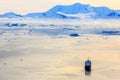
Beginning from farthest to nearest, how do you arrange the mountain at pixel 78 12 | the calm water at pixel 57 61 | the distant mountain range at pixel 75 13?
the mountain at pixel 78 12 < the distant mountain range at pixel 75 13 < the calm water at pixel 57 61

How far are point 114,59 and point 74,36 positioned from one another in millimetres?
17915

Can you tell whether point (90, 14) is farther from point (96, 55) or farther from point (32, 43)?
point (96, 55)

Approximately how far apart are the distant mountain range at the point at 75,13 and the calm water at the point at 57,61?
6087 cm

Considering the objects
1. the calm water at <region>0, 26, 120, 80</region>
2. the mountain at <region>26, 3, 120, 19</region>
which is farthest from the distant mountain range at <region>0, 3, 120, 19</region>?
the calm water at <region>0, 26, 120, 80</region>

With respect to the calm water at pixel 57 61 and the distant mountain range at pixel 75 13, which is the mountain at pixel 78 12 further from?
the calm water at pixel 57 61

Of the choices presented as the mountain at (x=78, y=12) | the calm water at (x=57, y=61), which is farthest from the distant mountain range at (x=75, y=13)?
the calm water at (x=57, y=61)

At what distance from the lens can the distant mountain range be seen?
9569 cm

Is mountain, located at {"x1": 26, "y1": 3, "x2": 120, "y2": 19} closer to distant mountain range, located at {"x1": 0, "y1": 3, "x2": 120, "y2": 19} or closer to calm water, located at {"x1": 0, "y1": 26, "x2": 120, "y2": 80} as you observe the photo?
distant mountain range, located at {"x1": 0, "y1": 3, "x2": 120, "y2": 19}

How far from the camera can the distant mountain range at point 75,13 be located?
95688 millimetres

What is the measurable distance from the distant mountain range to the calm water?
60868 mm

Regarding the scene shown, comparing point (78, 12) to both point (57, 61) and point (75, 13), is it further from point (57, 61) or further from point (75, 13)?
point (57, 61)

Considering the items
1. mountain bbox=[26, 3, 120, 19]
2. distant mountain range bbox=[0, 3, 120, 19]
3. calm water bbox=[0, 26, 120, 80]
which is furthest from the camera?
mountain bbox=[26, 3, 120, 19]

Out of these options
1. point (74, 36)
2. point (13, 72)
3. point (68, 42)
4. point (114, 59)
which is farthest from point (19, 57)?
point (74, 36)

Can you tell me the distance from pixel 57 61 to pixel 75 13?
83.2 meters
